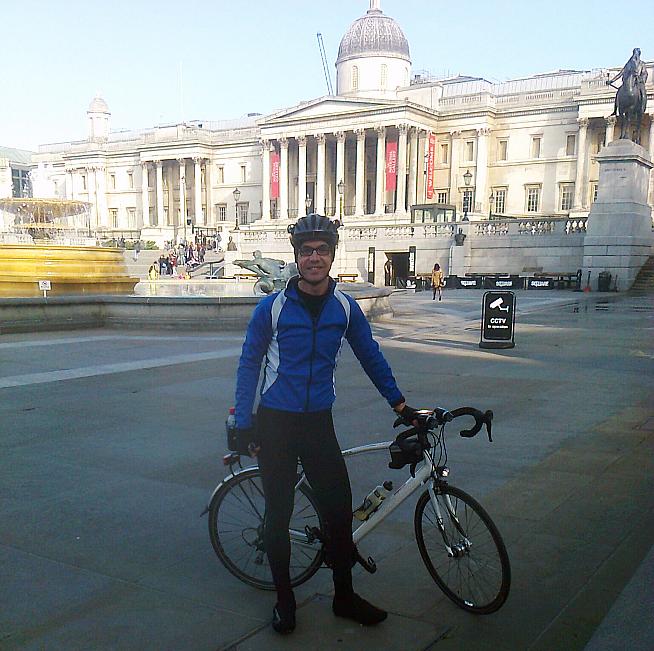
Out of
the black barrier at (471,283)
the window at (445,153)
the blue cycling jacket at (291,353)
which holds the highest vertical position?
the window at (445,153)

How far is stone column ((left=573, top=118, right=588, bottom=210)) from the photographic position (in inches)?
2707

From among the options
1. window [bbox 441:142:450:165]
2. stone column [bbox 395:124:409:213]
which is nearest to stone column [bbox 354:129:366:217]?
stone column [bbox 395:124:409:213]

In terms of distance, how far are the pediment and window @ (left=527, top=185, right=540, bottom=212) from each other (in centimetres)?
1695

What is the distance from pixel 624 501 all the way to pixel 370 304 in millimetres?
14760

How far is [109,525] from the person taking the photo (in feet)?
15.6

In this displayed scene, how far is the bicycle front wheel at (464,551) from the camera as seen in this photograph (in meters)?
3.56

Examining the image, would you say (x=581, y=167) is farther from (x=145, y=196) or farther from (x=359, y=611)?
(x=359, y=611)

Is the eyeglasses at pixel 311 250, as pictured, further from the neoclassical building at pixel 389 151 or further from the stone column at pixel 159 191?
the stone column at pixel 159 191

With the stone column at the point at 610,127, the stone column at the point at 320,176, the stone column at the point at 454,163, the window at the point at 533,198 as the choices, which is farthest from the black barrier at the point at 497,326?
the stone column at the point at 320,176

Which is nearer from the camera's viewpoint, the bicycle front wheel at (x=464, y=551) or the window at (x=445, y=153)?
the bicycle front wheel at (x=464, y=551)

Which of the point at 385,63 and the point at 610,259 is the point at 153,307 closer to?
the point at 610,259

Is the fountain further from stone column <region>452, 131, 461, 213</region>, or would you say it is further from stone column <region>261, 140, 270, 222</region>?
stone column <region>261, 140, 270, 222</region>

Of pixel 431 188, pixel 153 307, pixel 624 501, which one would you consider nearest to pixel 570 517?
pixel 624 501

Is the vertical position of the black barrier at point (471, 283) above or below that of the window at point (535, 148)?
below
